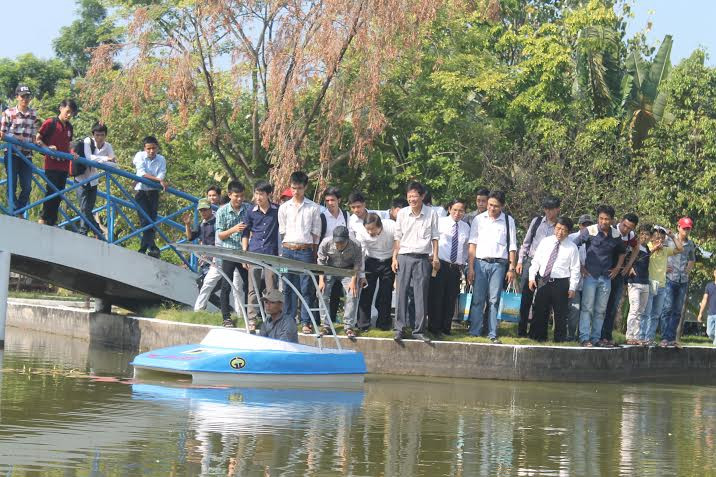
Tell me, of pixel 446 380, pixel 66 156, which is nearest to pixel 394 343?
pixel 446 380

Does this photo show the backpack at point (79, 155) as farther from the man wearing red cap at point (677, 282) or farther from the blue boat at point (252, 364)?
the man wearing red cap at point (677, 282)

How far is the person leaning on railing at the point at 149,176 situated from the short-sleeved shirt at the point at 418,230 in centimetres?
506

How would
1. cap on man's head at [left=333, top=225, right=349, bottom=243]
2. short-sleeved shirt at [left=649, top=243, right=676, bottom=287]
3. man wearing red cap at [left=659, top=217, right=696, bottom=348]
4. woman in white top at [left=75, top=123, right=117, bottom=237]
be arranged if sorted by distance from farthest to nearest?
man wearing red cap at [left=659, top=217, right=696, bottom=348]
short-sleeved shirt at [left=649, top=243, right=676, bottom=287]
woman in white top at [left=75, top=123, right=117, bottom=237]
cap on man's head at [left=333, top=225, right=349, bottom=243]

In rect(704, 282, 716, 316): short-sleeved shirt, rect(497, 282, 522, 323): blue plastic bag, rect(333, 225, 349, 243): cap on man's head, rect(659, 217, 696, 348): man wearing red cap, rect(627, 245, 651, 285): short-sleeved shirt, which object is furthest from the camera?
rect(704, 282, 716, 316): short-sleeved shirt

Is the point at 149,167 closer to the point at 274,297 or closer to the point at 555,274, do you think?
the point at 274,297

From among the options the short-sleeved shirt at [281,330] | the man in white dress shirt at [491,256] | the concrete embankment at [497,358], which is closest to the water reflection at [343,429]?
the concrete embankment at [497,358]

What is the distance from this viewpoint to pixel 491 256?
18562 millimetres

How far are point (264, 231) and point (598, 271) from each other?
208 inches

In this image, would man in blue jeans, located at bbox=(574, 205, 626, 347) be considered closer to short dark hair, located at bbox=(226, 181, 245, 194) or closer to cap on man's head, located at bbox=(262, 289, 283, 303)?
short dark hair, located at bbox=(226, 181, 245, 194)

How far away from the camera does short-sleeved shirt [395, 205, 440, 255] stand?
17938 millimetres

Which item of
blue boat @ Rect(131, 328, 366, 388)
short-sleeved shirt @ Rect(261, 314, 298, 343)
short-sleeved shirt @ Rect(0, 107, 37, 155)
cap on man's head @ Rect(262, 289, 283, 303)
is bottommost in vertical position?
blue boat @ Rect(131, 328, 366, 388)

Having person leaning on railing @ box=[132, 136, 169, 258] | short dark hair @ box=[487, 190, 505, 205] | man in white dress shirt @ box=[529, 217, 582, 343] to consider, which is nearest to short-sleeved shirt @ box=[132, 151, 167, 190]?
person leaning on railing @ box=[132, 136, 169, 258]

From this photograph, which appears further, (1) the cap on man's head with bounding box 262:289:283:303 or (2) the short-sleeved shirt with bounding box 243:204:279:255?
(2) the short-sleeved shirt with bounding box 243:204:279:255

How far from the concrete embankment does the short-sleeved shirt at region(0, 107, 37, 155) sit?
3629 mm
